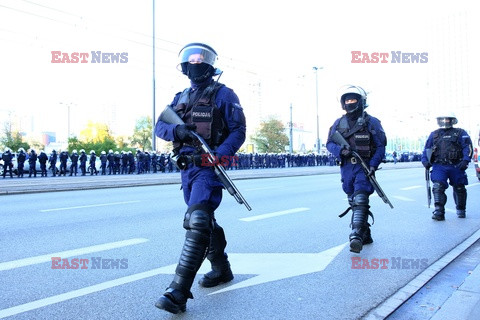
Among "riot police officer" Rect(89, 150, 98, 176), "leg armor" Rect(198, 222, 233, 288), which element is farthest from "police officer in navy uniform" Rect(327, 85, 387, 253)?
"riot police officer" Rect(89, 150, 98, 176)

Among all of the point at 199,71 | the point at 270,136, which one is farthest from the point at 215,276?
the point at 270,136

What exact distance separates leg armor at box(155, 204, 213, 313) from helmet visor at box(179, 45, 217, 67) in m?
1.16

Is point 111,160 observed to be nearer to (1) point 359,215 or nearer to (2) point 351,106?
(2) point 351,106

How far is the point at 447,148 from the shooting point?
286 inches

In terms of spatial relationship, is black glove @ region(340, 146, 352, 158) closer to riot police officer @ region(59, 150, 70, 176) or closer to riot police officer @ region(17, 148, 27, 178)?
riot police officer @ region(17, 148, 27, 178)

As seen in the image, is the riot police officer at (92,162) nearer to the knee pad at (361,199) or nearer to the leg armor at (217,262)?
the knee pad at (361,199)

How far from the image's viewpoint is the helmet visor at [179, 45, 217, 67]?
3.37 metres

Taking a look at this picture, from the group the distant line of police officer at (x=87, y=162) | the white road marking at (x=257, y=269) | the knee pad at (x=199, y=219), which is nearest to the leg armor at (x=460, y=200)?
the white road marking at (x=257, y=269)

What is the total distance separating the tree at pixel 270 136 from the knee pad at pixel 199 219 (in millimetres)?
71233

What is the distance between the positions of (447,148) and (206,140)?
549cm

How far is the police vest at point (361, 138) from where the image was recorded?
16.4 ft

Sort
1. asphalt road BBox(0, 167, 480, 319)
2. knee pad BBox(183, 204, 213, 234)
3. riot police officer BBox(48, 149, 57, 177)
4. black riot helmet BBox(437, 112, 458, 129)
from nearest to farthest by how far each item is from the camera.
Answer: knee pad BBox(183, 204, 213, 234)
asphalt road BBox(0, 167, 480, 319)
black riot helmet BBox(437, 112, 458, 129)
riot police officer BBox(48, 149, 57, 177)

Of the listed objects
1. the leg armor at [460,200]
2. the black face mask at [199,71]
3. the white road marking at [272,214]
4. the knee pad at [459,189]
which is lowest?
the white road marking at [272,214]

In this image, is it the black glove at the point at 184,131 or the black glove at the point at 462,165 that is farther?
the black glove at the point at 462,165
